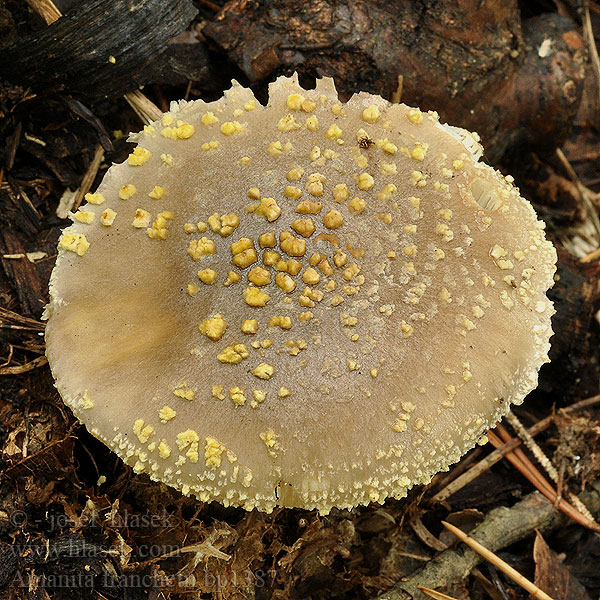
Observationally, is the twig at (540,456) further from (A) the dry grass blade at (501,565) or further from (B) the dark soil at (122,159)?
(A) the dry grass blade at (501,565)

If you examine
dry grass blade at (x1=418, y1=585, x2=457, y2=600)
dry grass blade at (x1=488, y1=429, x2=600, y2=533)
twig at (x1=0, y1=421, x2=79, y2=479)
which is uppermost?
twig at (x1=0, y1=421, x2=79, y2=479)

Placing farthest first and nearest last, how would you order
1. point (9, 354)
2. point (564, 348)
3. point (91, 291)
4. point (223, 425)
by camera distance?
point (564, 348), point (9, 354), point (91, 291), point (223, 425)

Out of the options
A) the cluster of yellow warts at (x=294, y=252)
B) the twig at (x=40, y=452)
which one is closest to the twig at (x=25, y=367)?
the twig at (x=40, y=452)

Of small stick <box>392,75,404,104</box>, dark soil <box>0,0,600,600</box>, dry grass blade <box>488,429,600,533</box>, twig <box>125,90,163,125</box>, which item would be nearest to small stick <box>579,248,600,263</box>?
dark soil <box>0,0,600,600</box>

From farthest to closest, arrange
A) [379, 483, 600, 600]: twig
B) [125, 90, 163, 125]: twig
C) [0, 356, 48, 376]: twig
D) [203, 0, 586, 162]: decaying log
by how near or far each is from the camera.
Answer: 1. [125, 90, 163, 125]: twig
2. [203, 0, 586, 162]: decaying log
3. [379, 483, 600, 600]: twig
4. [0, 356, 48, 376]: twig

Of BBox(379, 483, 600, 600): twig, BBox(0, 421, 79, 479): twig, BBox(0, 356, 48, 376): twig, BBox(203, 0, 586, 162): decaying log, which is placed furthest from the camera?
BBox(203, 0, 586, 162): decaying log

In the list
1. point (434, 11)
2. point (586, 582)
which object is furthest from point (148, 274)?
point (586, 582)

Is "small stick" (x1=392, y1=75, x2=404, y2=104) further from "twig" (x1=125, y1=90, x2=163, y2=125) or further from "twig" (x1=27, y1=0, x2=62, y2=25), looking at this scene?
"twig" (x1=27, y1=0, x2=62, y2=25)

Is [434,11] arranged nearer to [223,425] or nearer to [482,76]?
[482,76]
